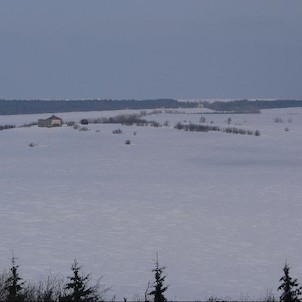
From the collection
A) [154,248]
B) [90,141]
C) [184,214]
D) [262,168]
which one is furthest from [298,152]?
[154,248]

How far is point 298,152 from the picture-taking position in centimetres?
4381

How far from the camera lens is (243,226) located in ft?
63.8

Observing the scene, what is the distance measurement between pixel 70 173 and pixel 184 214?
13.2m

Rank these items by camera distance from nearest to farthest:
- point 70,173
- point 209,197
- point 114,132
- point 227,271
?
point 227,271 < point 209,197 < point 70,173 < point 114,132

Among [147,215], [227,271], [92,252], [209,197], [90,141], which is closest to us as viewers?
[227,271]

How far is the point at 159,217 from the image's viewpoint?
2091 centimetres

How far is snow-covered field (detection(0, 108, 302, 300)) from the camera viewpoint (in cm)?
1459

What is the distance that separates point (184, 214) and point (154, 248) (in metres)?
4.75

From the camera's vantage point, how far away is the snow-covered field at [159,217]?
14.6m

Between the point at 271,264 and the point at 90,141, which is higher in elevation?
the point at 90,141

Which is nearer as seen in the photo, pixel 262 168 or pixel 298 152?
pixel 262 168

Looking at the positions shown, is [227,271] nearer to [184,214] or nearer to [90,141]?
[184,214]

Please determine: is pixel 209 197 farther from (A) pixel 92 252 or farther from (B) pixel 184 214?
(A) pixel 92 252

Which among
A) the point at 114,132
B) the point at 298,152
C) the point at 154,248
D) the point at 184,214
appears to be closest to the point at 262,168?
the point at 298,152
